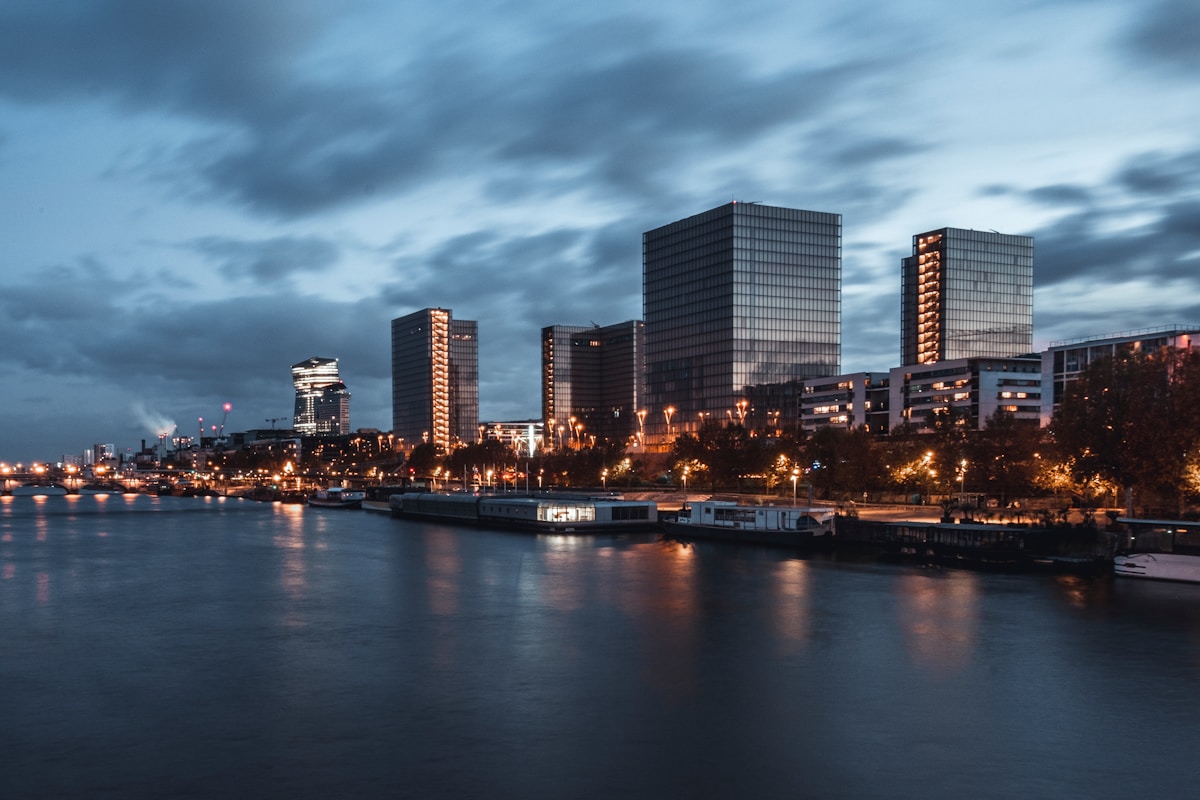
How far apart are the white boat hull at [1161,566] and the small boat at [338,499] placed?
13677 cm

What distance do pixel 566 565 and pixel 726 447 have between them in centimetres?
7504

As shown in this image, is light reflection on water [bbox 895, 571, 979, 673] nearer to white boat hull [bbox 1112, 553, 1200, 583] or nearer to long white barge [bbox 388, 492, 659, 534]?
white boat hull [bbox 1112, 553, 1200, 583]

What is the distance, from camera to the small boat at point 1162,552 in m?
61.5

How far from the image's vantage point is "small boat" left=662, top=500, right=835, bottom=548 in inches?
3420

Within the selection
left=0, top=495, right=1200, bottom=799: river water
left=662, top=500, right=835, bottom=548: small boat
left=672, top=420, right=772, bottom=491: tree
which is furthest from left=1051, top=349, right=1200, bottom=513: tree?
left=672, top=420, right=772, bottom=491: tree

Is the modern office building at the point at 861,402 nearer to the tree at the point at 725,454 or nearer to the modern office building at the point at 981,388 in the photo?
the modern office building at the point at 981,388

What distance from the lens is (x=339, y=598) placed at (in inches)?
2361

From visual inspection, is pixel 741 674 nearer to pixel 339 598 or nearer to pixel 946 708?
pixel 946 708

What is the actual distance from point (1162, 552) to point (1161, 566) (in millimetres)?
1681

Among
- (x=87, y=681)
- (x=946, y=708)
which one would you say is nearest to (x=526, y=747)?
(x=946, y=708)

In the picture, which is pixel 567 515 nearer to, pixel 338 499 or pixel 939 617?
pixel 939 617

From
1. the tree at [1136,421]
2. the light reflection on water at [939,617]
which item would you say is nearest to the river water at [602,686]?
the light reflection on water at [939,617]

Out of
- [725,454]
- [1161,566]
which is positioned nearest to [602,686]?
[1161,566]

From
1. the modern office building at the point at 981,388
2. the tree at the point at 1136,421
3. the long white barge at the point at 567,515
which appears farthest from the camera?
the modern office building at the point at 981,388
